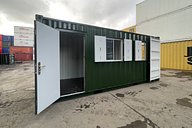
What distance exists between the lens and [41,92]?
267 cm

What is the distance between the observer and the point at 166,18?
1252 centimetres

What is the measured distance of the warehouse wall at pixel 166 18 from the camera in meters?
10.8

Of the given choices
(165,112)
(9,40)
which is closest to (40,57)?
(165,112)

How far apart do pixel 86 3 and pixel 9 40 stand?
2414 centimetres

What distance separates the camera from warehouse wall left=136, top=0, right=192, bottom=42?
10750mm

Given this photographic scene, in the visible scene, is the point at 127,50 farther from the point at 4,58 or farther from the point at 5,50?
the point at 5,50

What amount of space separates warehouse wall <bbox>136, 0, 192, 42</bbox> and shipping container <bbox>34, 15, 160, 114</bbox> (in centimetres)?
741

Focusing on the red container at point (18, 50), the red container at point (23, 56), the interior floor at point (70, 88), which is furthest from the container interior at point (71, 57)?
the red container at point (23, 56)

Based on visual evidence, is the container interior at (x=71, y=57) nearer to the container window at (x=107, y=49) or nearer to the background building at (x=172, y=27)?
the container window at (x=107, y=49)

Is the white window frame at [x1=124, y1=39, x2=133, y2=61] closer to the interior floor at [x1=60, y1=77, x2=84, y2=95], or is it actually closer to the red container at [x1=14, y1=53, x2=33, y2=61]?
the interior floor at [x1=60, y1=77, x2=84, y2=95]

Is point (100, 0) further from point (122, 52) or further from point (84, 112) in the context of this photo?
point (84, 112)

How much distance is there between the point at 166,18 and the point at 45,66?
14.8 meters

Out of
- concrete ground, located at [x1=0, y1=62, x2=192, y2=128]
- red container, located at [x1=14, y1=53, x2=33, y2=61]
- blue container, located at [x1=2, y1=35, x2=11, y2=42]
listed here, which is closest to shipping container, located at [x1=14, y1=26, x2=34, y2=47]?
blue container, located at [x1=2, y1=35, x2=11, y2=42]

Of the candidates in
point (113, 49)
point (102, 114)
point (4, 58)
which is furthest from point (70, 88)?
point (4, 58)
